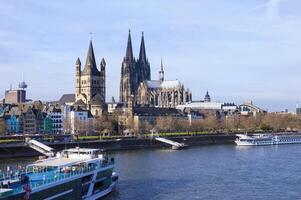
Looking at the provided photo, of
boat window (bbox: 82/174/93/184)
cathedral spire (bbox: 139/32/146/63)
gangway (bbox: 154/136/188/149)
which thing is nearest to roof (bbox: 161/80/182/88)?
cathedral spire (bbox: 139/32/146/63)

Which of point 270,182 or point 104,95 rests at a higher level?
point 104,95

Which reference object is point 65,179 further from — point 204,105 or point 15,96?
point 204,105

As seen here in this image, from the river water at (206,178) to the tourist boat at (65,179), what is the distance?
179cm

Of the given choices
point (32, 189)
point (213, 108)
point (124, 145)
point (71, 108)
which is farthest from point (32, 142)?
point (213, 108)

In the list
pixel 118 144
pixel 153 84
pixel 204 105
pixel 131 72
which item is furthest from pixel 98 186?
pixel 204 105

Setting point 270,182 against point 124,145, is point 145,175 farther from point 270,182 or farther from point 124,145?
point 124,145

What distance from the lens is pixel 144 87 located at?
597 feet

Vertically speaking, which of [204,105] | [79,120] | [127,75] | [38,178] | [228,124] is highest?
[127,75]

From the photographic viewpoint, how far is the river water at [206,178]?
4216 cm

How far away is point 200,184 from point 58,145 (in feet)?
116

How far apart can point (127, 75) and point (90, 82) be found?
34095mm

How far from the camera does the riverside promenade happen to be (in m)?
70.2

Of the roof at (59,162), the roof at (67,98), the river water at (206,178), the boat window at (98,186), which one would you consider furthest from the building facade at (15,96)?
the boat window at (98,186)

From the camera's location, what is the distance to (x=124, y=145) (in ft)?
291
